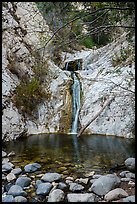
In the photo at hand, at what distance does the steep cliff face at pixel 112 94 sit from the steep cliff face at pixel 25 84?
84 centimetres

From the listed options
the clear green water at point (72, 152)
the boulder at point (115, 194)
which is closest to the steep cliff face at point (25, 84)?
the clear green water at point (72, 152)

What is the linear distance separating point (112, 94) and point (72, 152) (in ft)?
12.5

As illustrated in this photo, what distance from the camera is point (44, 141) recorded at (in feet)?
28.7

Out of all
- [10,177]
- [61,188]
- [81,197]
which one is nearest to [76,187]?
[61,188]

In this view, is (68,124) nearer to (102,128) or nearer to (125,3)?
(102,128)

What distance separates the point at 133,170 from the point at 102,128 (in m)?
4.82

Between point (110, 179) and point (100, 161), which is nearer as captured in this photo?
point (110, 179)

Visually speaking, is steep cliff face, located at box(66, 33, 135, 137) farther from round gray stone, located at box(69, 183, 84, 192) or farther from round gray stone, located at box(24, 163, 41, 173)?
round gray stone, located at box(69, 183, 84, 192)

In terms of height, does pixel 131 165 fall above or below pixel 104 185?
above

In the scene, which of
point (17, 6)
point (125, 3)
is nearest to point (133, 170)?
point (125, 3)

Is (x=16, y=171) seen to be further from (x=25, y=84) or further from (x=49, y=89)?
(x=49, y=89)

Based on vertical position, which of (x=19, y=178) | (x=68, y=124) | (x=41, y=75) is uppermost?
(x=41, y=75)

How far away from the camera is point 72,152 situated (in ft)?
23.5

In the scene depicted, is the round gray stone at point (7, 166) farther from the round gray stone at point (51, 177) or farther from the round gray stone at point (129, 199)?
the round gray stone at point (129, 199)
